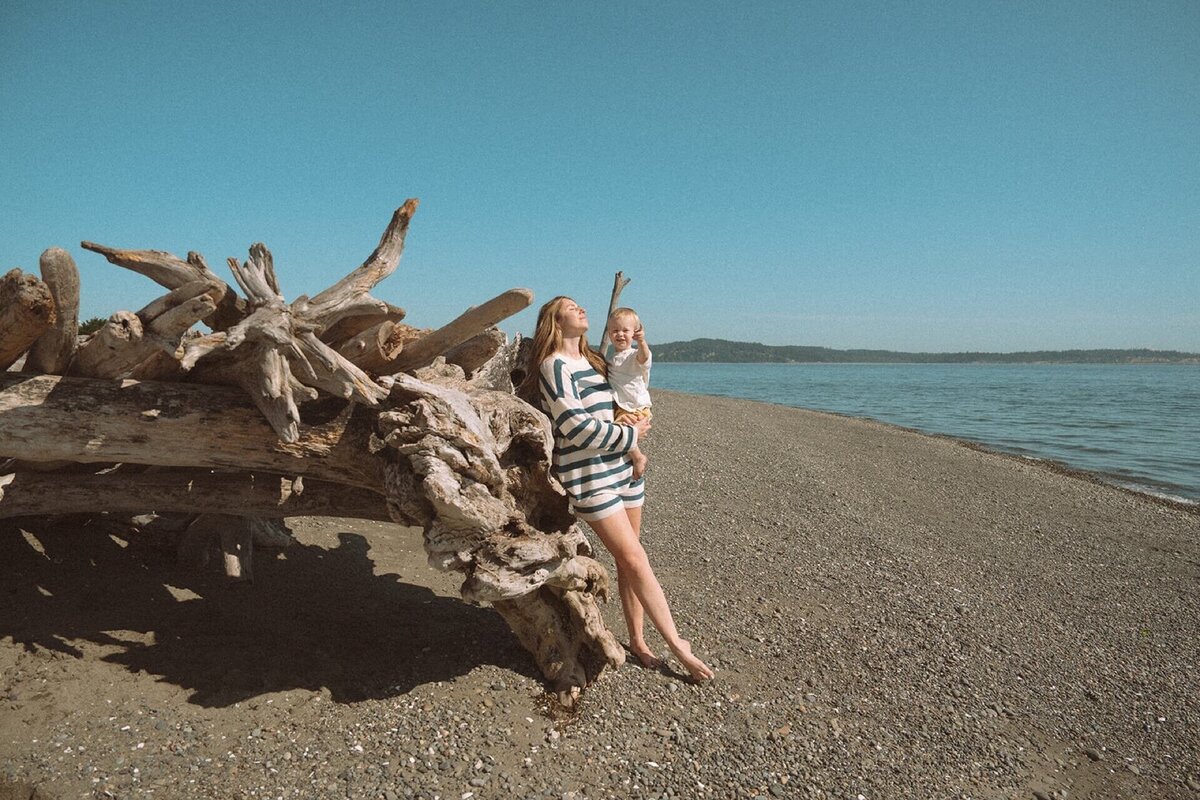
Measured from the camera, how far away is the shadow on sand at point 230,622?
3.97 metres

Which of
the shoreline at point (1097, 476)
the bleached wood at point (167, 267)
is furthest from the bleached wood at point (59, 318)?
the shoreline at point (1097, 476)

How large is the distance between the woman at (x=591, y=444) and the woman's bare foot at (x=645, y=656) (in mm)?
265

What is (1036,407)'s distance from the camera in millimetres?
36656

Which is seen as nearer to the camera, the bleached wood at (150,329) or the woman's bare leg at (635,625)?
the bleached wood at (150,329)

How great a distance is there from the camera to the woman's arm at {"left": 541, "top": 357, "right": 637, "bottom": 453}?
3855 millimetres

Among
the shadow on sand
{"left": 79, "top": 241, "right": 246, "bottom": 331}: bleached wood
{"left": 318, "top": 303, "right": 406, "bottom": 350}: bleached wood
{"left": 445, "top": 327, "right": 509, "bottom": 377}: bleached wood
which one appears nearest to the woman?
{"left": 445, "top": 327, "right": 509, "bottom": 377}: bleached wood

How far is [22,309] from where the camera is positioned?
308 centimetres

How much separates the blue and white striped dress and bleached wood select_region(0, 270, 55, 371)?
2.56 metres

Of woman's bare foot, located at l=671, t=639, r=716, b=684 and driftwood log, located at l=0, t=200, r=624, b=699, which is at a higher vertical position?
driftwood log, located at l=0, t=200, r=624, b=699

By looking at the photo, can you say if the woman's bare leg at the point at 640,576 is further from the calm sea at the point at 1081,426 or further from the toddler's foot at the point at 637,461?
the calm sea at the point at 1081,426

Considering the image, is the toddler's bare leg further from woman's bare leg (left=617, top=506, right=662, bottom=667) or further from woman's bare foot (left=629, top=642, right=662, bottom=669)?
woman's bare foot (left=629, top=642, right=662, bottom=669)

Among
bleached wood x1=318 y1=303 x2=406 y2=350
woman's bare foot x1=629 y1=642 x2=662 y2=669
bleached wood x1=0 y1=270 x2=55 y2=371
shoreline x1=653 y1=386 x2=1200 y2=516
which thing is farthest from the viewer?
shoreline x1=653 y1=386 x2=1200 y2=516

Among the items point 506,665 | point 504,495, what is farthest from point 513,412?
point 506,665

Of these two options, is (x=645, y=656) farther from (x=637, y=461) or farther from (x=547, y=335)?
(x=547, y=335)
